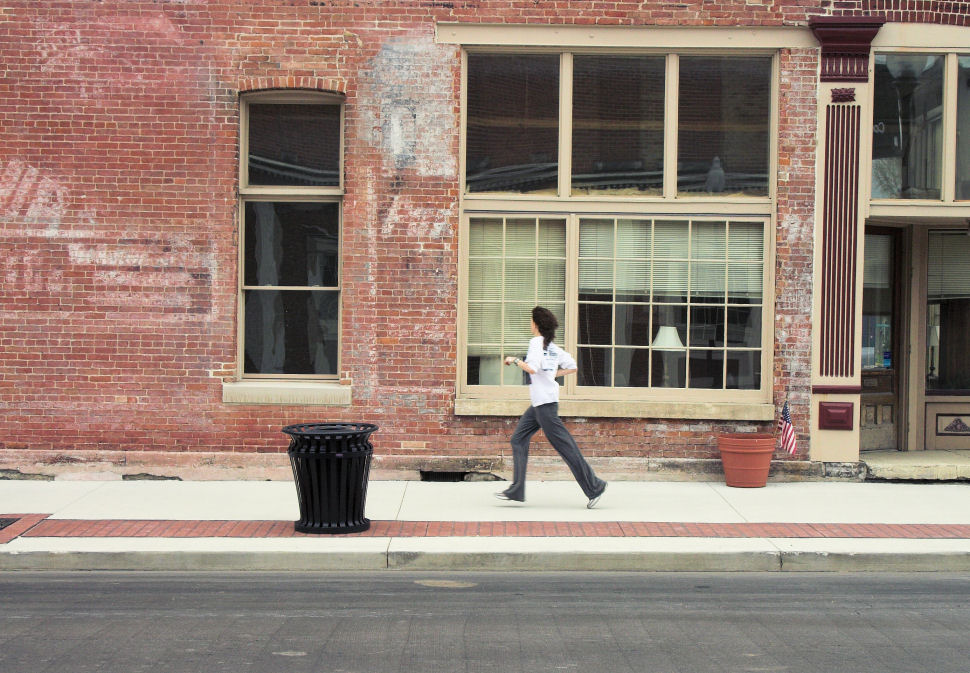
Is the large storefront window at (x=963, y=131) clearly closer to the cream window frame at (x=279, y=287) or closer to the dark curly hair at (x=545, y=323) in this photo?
the dark curly hair at (x=545, y=323)

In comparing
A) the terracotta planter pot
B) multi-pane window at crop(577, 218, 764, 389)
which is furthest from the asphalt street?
multi-pane window at crop(577, 218, 764, 389)

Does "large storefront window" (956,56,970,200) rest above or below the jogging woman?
above

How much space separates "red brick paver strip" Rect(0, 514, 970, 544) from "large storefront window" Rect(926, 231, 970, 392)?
3.86 m

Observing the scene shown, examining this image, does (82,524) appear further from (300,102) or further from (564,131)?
(564,131)

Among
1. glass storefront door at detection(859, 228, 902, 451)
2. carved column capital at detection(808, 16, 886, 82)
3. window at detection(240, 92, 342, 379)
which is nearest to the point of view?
carved column capital at detection(808, 16, 886, 82)

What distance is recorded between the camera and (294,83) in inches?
437

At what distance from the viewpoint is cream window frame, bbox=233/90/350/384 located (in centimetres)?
1117

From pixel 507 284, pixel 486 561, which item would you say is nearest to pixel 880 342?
pixel 507 284

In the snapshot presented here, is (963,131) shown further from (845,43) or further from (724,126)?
(724,126)

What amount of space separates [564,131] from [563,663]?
6983 mm

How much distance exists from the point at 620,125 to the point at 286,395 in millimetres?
4654

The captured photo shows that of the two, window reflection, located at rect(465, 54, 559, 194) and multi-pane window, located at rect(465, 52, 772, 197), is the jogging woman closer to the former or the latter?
window reflection, located at rect(465, 54, 559, 194)

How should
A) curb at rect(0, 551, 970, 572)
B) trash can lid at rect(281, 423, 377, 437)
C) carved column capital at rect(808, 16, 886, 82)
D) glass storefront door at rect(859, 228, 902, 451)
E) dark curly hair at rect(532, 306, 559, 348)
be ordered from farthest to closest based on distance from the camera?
glass storefront door at rect(859, 228, 902, 451)
carved column capital at rect(808, 16, 886, 82)
dark curly hair at rect(532, 306, 559, 348)
trash can lid at rect(281, 423, 377, 437)
curb at rect(0, 551, 970, 572)

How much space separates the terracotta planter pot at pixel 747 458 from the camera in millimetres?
10711
